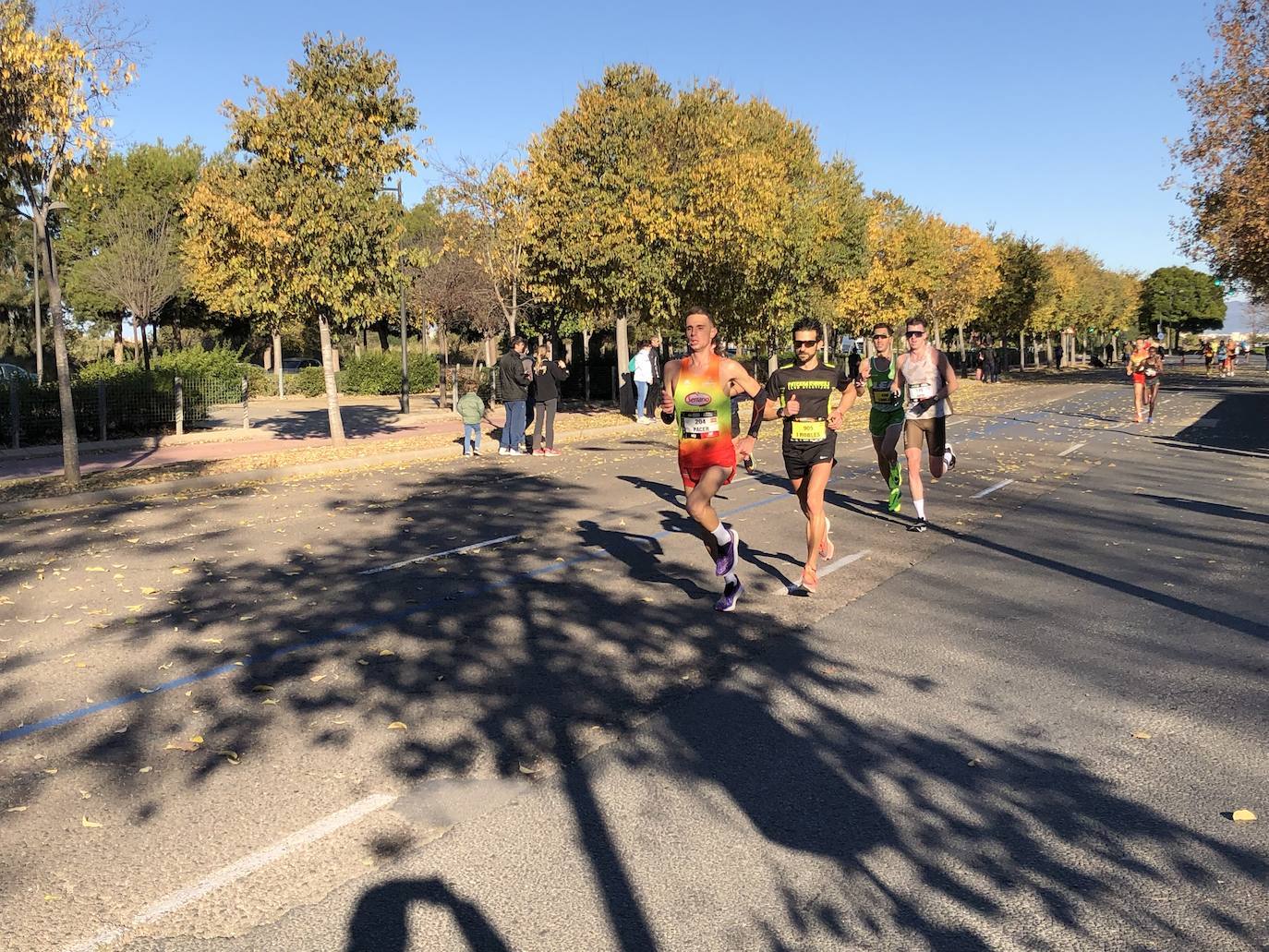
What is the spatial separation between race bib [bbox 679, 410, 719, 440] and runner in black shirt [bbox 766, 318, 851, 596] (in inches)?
28.6

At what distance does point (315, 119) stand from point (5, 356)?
154 ft

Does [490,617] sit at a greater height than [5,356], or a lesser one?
lesser

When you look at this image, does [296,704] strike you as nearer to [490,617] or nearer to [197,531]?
[490,617]

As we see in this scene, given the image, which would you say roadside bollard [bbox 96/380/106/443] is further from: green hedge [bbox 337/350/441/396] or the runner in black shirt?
green hedge [bbox 337/350/441/396]

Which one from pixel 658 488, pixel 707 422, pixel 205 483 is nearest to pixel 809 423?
pixel 707 422

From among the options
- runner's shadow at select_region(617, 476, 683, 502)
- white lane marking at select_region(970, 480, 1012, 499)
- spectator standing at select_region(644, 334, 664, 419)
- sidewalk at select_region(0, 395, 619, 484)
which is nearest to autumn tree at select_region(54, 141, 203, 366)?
sidewalk at select_region(0, 395, 619, 484)

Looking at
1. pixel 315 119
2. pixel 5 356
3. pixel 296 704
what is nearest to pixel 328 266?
pixel 315 119

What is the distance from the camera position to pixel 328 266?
1731cm

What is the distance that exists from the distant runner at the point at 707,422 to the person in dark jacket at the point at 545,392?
1032 cm

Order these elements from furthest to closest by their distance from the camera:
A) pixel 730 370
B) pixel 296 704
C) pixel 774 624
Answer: pixel 730 370
pixel 774 624
pixel 296 704

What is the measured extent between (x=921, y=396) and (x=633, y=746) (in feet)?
20.6

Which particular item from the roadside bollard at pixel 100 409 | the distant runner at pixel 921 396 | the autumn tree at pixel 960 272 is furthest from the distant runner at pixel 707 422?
the autumn tree at pixel 960 272

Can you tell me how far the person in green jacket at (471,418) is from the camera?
17297 mm

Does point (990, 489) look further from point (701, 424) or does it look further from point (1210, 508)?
point (701, 424)
